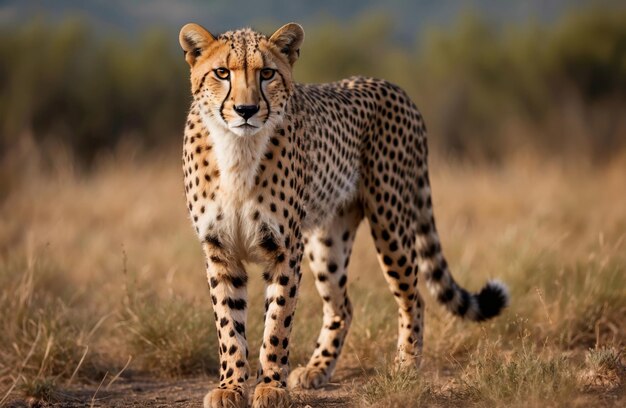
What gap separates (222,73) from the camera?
3.49 metres

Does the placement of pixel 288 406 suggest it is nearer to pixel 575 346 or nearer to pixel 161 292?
pixel 575 346

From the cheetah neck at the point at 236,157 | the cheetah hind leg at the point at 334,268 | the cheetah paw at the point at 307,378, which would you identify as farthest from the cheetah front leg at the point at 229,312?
A: the cheetah hind leg at the point at 334,268

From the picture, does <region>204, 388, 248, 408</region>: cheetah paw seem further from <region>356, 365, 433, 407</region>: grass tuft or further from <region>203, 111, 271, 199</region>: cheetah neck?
<region>203, 111, 271, 199</region>: cheetah neck

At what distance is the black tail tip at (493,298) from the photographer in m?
4.37

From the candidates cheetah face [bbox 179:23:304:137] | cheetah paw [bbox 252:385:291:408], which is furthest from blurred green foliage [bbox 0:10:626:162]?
cheetah paw [bbox 252:385:291:408]

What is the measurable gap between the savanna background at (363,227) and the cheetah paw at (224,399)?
34 cm

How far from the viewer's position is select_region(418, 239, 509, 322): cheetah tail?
4.38m

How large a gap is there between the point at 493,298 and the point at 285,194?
121 cm

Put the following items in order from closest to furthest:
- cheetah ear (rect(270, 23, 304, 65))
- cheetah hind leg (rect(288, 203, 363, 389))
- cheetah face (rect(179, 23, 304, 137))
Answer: cheetah face (rect(179, 23, 304, 137)), cheetah ear (rect(270, 23, 304, 65)), cheetah hind leg (rect(288, 203, 363, 389))

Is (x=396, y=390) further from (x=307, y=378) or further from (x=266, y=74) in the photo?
(x=266, y=74)

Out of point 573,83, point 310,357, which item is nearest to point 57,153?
point 573,83

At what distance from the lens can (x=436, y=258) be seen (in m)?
4.66

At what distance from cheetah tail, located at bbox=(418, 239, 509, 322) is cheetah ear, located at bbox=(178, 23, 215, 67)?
1.60 meters

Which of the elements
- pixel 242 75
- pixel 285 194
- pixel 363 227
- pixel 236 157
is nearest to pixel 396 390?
pixel 285 194
